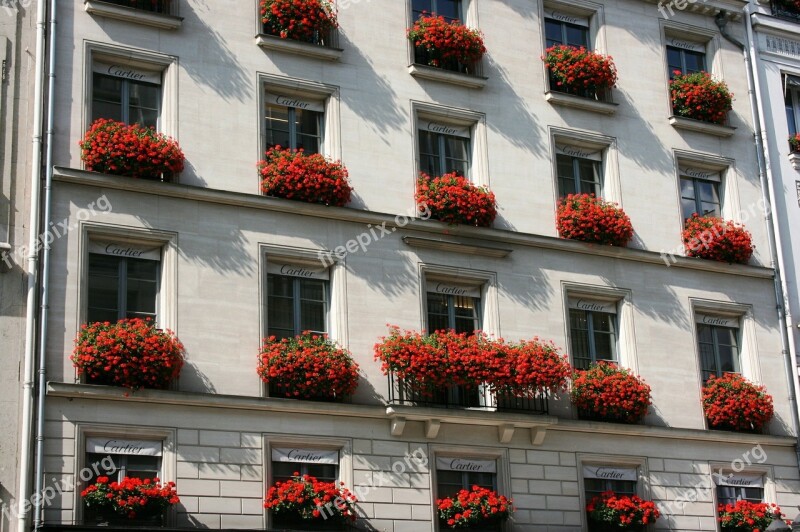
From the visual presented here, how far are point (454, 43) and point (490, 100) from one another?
1.56 m

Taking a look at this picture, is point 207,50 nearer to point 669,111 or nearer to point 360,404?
point 360,404

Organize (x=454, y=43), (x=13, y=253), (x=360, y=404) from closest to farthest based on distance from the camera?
1. (x=13, y=253)
2. (x=360, y=404)
3. (x=454, y=43)

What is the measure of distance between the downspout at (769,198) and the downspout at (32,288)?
56.8ft

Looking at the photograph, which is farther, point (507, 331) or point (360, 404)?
point (507, 331)

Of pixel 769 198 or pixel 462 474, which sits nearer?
pixel 462 474

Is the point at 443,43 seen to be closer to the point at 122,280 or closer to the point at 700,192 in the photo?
the point at 700,192

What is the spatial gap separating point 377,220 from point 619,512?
25.8ft

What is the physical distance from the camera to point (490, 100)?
29.6 m

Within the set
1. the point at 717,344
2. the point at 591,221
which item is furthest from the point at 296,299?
the point at 717,344

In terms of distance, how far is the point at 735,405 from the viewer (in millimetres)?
29234

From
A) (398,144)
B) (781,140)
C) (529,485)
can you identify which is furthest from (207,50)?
(781,140)

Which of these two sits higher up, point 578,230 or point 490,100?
point 490,100

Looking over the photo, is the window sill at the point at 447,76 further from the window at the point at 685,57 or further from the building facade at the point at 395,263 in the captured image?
the window at the point at 685,57
